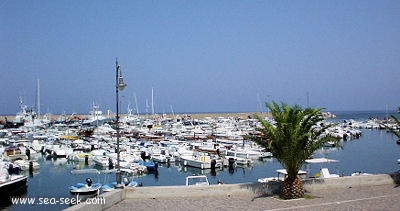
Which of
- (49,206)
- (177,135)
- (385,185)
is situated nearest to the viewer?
(385,185)

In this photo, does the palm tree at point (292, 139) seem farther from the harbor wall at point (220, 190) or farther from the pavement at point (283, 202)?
the harbor wall at point (220, 190)

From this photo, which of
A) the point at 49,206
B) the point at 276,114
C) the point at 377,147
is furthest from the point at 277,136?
the point at 377,147

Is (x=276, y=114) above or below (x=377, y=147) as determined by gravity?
above

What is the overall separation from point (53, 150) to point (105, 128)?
1271 inches

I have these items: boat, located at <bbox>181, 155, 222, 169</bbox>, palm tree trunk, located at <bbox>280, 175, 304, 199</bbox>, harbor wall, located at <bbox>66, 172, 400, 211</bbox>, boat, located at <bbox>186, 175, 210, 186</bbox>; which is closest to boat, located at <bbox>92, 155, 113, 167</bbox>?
boat, located at <bbox>181, 155, 222, 169</bbox>

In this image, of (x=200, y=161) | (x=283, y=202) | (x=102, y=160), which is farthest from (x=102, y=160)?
(x=283, y=202)

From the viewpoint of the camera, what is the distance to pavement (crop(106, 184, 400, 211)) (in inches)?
489

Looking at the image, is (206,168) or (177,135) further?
(177,135)

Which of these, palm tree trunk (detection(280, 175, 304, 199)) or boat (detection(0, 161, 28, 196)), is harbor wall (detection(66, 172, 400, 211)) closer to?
palm tree trunk (detection(280, 175, 304, 199))

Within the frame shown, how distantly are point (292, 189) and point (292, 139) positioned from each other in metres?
1.72

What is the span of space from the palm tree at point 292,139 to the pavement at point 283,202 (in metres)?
0.61

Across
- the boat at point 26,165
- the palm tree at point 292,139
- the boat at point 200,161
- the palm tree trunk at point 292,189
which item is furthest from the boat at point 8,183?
the palm tree trunk at point 292,189

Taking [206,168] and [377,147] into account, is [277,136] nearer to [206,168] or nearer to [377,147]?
[206,168]

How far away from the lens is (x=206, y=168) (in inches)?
1784
